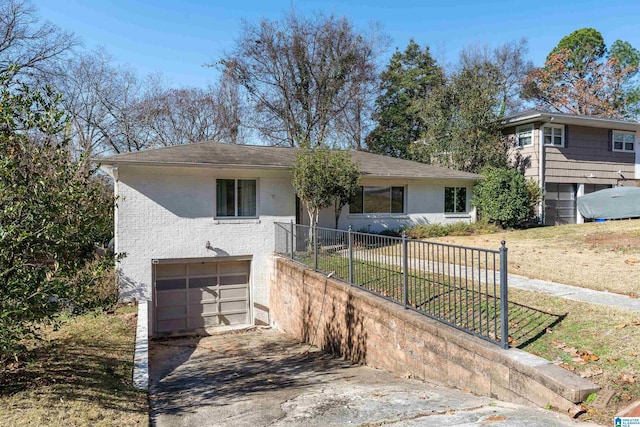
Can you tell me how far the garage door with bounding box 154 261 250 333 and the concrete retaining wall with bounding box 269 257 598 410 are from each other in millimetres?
3305

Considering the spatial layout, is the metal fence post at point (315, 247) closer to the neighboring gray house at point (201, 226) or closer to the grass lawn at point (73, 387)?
the neighboring gray house at point (201, 226)

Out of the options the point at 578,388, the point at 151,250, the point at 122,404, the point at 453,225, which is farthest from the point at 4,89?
the point at 453,225

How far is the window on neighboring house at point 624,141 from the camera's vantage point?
2178 cm

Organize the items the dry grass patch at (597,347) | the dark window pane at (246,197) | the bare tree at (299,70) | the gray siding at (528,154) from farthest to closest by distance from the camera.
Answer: the bare tree at (299,70) → the gray siding at (528,154) → the dark window pane at (246,197) → the dry grass patch at (597,347)

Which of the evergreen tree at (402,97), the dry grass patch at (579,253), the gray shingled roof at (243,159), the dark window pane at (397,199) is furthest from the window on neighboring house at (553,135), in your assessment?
the evergreen tree at (402,97)

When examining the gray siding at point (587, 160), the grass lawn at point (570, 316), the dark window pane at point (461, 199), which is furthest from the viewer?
the gray siding at point (587, 160)

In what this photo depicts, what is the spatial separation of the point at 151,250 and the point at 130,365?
22.0 feet

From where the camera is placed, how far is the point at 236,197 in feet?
46.8

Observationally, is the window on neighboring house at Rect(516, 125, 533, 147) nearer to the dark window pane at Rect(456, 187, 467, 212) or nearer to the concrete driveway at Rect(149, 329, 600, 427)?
the dark window pane at Rect(456, 187, 467, 212)

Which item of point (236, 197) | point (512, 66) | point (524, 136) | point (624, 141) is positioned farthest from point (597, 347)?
point (512, 66)

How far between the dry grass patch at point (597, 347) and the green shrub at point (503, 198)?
1182 cm

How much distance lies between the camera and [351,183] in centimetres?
1404

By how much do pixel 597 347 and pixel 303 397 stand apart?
3604 mm

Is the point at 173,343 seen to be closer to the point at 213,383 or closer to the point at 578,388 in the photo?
the point at 213,383
